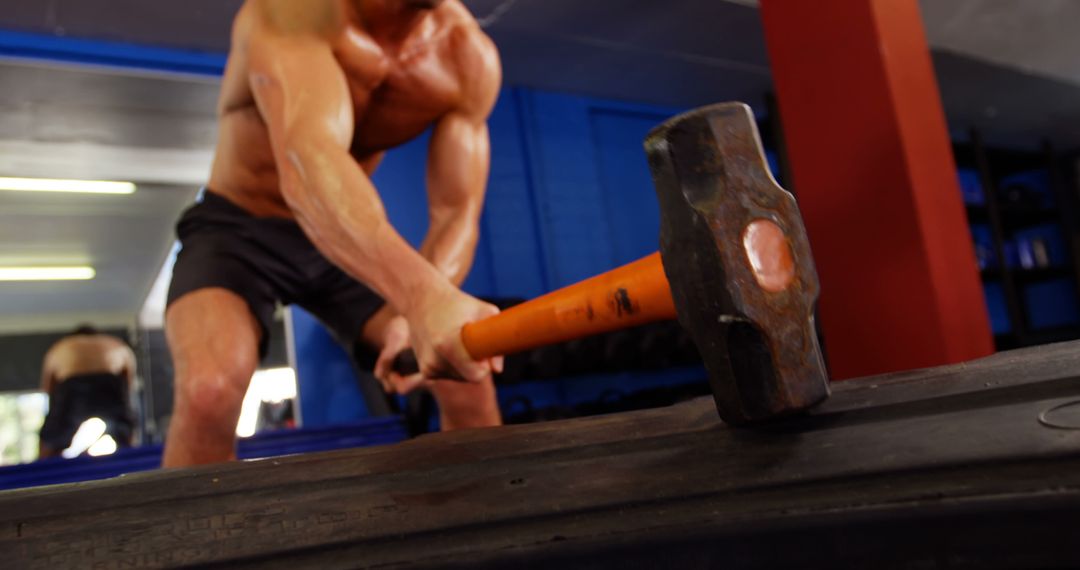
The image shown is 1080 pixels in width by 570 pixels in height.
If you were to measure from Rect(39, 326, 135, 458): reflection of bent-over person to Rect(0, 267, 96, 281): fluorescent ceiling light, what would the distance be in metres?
1.59

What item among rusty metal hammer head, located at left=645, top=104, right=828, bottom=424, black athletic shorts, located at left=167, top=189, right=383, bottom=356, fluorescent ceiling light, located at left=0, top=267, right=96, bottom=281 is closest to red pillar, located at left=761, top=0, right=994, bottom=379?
black athletic shorts, located at left=167, top=189, right=383, bottom=356

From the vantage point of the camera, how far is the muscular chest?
1588mm

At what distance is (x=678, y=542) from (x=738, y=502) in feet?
0.16

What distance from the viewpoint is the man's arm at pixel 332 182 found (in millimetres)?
1120

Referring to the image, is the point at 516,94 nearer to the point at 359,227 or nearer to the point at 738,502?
the point at 359,227

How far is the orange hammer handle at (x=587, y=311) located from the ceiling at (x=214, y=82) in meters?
2.75

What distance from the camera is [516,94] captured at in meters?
4.36

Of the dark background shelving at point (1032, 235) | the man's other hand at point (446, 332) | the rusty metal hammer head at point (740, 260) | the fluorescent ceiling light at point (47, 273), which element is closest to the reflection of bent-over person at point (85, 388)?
the fluorescent ceiling light at point (47, 273)

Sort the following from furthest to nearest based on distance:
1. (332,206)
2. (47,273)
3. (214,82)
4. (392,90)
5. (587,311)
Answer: (47,273), (214,82), (392,90), (332,206), (587,311)

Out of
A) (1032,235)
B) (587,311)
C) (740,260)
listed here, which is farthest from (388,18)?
(1032,235)

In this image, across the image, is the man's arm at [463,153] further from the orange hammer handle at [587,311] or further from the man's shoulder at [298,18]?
the orange hammer handle at [587,311]

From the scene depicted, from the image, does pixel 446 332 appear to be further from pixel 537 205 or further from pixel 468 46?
pixel 537 205

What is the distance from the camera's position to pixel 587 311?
0.82 meters

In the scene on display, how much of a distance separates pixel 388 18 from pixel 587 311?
105cm
